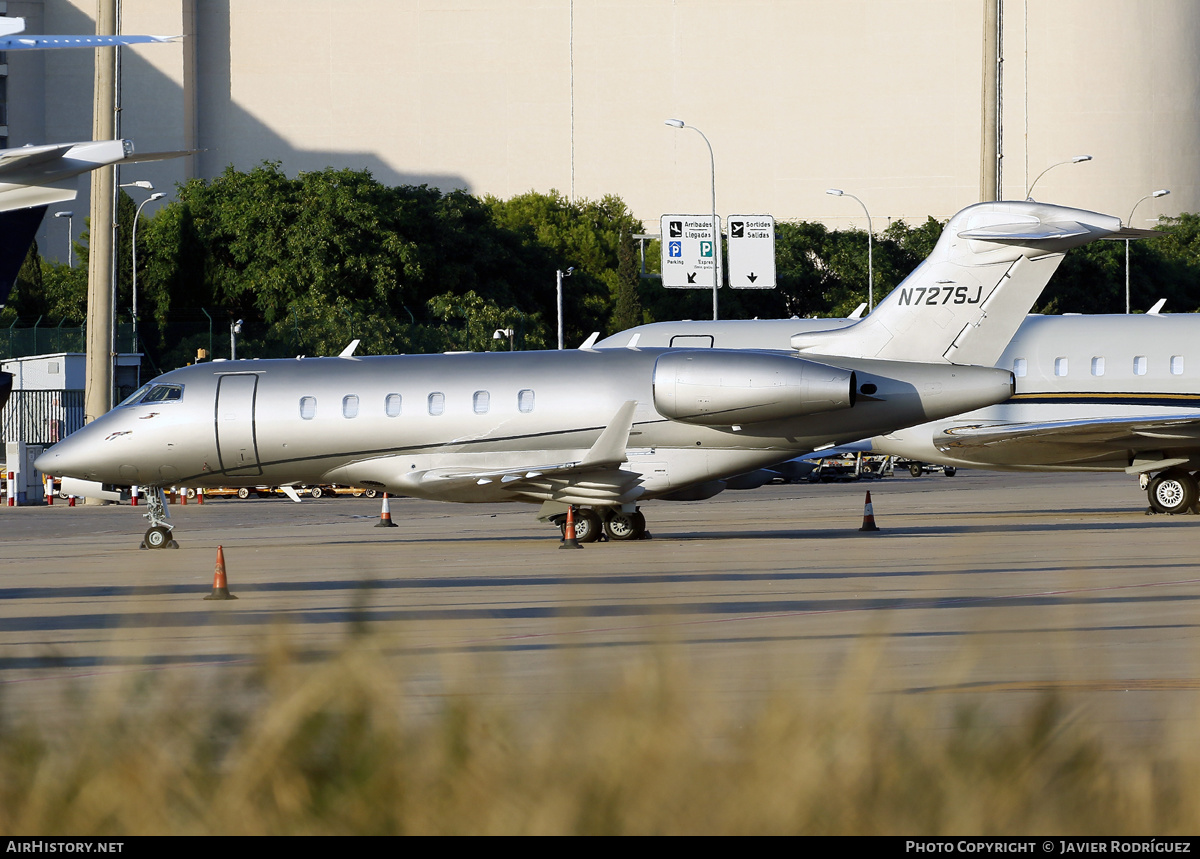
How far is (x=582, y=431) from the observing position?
→ 22.8 meters

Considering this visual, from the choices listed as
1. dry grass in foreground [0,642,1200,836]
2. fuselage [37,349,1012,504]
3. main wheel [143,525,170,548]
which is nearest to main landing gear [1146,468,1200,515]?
fuselage [37,349,1012,504]

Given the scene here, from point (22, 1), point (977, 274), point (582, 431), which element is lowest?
point (582, 431)

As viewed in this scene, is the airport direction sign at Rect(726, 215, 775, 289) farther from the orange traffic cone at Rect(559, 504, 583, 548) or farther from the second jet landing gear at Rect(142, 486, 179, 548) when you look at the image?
the second jet landing gear at Rect(142, 486, 179, 548)

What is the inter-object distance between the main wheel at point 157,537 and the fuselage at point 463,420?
883 mm

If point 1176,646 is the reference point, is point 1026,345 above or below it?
above

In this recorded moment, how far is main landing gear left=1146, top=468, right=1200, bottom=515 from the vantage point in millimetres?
27906

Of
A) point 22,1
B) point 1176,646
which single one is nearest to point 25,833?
point 1176,646

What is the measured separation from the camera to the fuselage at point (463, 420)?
22422 millimetres

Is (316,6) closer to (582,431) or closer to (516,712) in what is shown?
(582,431)

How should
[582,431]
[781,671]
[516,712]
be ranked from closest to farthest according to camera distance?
[516,712] → [781,671] → [582,431]

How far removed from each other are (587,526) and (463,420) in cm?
235

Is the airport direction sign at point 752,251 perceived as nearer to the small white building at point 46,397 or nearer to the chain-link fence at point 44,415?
the small white building at point 46,397

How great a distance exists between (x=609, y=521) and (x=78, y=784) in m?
18.5

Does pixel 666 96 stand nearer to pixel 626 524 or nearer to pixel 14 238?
pixel 626 524
